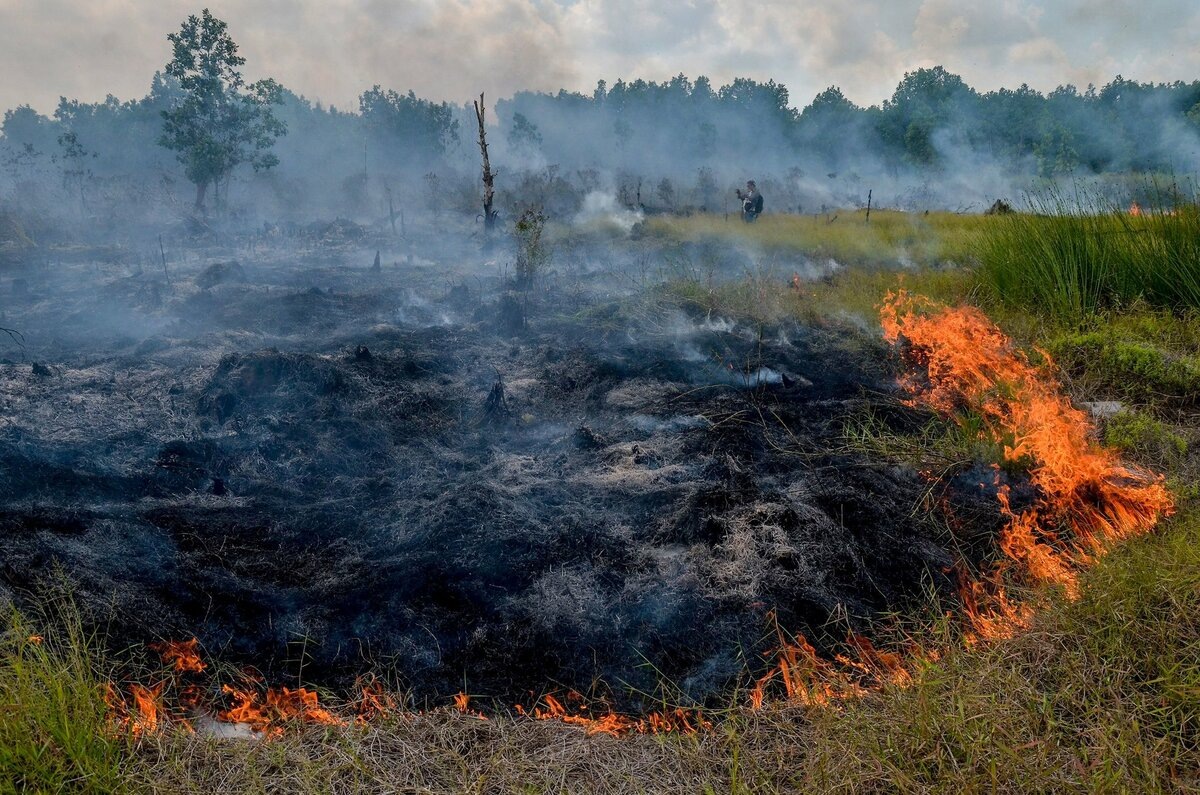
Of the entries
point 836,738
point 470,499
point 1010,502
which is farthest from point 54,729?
point 1010,502

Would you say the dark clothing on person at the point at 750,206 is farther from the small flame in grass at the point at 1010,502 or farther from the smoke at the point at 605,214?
the small flame in grass at the point at 1010,502

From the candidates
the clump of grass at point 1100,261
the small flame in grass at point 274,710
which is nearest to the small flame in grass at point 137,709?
the small flame in grass at point 274,710

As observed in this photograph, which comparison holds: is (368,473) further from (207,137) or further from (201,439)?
(207,137)

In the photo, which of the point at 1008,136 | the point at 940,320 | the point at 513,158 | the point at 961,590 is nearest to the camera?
the point at 961,590

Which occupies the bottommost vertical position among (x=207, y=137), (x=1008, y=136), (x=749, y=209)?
(x=749, y=209)

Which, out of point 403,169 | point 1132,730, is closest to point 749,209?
point 1132,730

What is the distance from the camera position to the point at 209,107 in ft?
71.3

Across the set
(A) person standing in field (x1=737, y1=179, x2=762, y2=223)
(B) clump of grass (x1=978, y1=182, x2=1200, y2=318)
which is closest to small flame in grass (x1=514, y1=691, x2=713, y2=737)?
(B) clump of grass (x1=978, y1=182, x2=1200, y2=318)

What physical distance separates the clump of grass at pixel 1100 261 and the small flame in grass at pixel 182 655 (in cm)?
768

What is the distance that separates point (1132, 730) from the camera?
237 centimetres

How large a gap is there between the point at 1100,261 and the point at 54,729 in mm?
8668

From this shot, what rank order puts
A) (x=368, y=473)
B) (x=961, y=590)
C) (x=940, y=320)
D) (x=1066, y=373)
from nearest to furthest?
(x=961, y=590) < (x=368, y=473) < (x=1066, y=373) < (x=940, y=320)

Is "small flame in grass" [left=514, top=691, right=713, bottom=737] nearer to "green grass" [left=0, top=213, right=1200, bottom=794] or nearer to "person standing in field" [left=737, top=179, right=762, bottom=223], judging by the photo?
"green grass" [left=0, top=213, right=1200, bottom=794]

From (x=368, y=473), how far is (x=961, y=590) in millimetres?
4109
